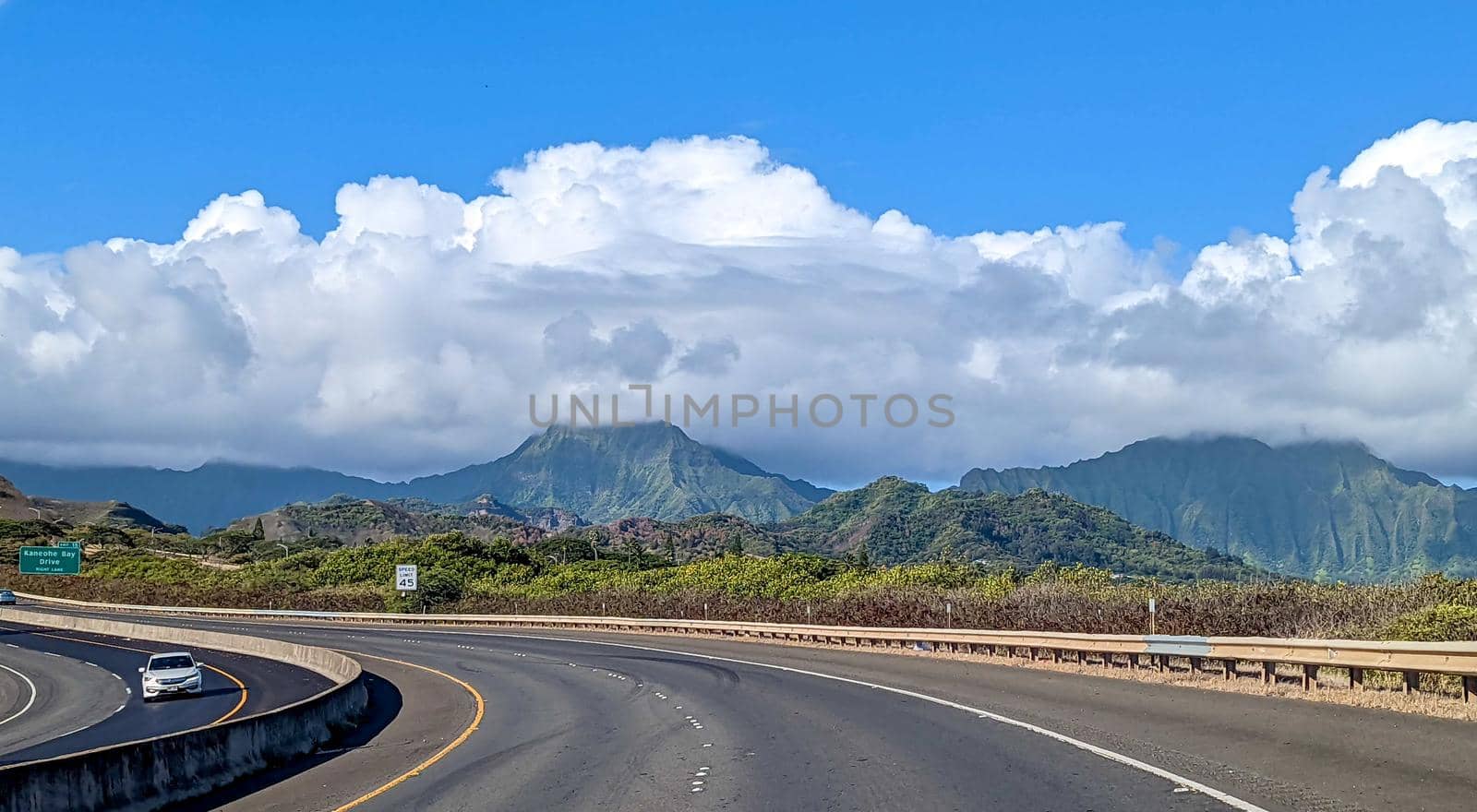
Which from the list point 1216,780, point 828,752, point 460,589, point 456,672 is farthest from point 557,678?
point 460,589

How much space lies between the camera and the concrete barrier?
41.0 ft

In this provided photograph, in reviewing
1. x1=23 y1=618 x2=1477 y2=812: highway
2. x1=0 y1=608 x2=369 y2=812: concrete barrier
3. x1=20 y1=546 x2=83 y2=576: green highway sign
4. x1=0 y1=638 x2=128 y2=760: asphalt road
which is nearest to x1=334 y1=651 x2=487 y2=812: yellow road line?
x1=23 y1=618 x2=1477 y2=812: highway

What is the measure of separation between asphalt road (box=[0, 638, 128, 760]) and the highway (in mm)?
10621

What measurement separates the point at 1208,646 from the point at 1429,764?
1053cm

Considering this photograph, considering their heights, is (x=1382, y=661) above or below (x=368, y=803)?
above

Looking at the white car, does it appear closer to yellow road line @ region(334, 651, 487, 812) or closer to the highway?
yellow road line @ region(334, 651, 487, 812)

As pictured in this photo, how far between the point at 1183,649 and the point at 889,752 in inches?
409

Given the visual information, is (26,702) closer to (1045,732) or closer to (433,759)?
(433,759)

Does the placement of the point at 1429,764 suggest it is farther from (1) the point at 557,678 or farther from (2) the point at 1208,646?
(1) the point at 557,678

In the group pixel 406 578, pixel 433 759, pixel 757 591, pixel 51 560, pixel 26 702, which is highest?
pixel 51 560

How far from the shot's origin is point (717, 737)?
1866 cm

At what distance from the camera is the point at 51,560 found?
4245 inches

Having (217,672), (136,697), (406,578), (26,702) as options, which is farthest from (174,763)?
(406,578)

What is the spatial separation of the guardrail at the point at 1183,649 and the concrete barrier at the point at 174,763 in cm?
1473
